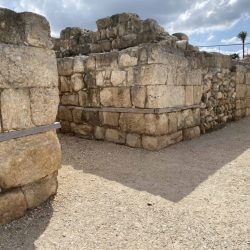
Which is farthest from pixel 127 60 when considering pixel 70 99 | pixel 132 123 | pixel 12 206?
pixel 12 206

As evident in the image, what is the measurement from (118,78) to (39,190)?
290 centimetres

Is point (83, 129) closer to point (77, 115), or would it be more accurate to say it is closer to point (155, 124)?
point (77, 115)

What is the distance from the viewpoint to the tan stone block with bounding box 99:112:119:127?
5.27m

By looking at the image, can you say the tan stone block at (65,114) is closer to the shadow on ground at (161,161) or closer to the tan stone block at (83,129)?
the tan stone block at (83,129)

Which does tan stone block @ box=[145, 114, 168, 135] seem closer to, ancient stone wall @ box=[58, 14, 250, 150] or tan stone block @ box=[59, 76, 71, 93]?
ancient stone wall @ box=[58, 14, 250, 150]

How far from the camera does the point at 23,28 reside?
2.54m

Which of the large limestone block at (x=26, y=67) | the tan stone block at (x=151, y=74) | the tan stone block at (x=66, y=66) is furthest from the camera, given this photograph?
the tan stone block at (x=66, y=66)

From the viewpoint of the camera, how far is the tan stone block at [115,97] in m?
5.04

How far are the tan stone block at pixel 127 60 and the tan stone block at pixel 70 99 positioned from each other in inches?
55.5

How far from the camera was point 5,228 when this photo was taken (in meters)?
2.39

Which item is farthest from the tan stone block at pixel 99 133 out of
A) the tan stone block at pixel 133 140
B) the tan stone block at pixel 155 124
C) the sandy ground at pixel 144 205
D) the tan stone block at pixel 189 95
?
the tan stone block at pixel 189 95

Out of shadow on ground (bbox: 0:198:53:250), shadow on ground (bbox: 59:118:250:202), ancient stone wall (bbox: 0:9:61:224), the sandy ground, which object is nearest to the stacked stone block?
Answer: shadow on ground (bbox: 59:118:250:202)

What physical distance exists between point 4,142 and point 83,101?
134 inches

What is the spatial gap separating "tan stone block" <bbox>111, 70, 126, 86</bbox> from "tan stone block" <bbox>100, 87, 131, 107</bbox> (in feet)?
0.37
